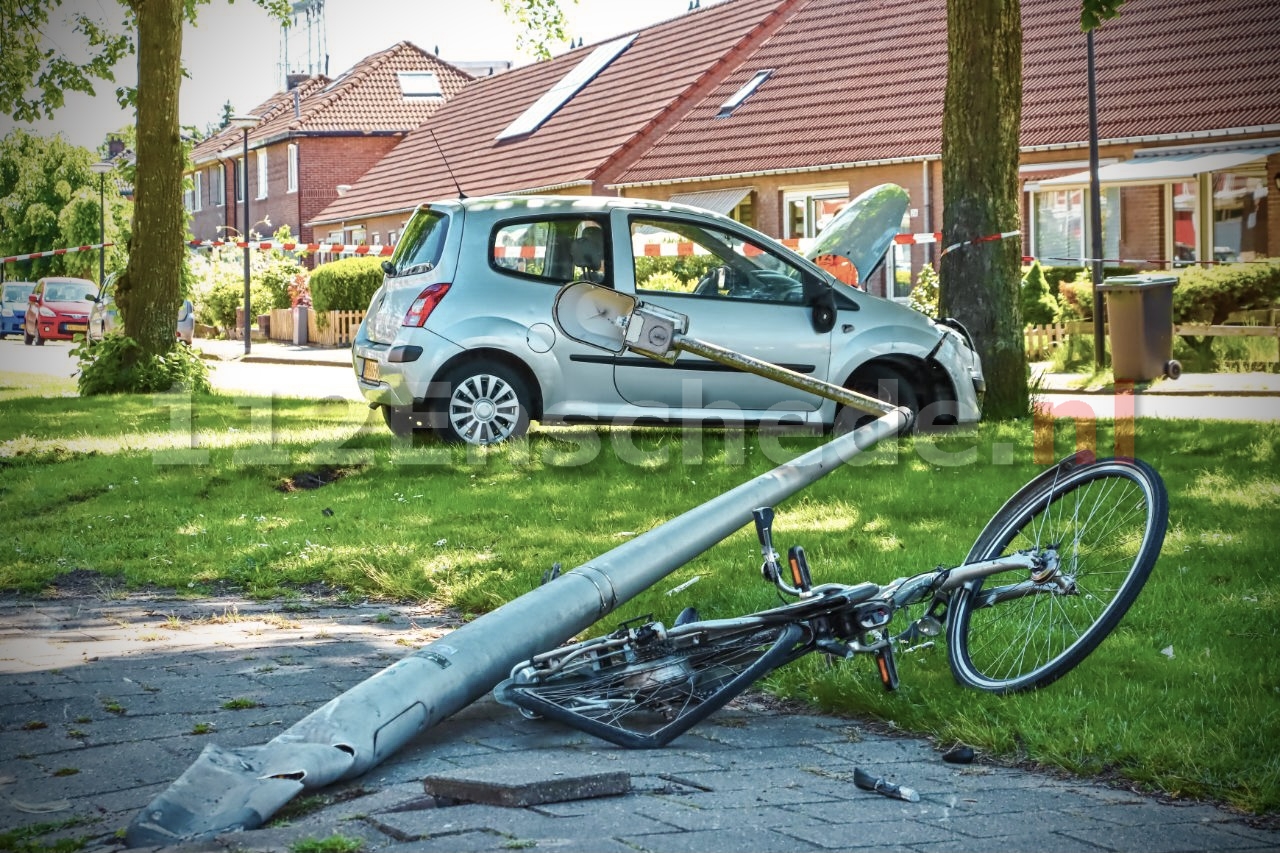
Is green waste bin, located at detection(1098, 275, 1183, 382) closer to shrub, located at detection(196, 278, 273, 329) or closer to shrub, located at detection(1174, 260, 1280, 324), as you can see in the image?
shrub, located at detection(1174, 260, 1280, 324)

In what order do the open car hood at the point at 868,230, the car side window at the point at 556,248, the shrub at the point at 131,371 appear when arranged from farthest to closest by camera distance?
1. the shrub at the point at 131,371
2. the open car hood at the point at 868,230
3. the car side window at the point at 556,248

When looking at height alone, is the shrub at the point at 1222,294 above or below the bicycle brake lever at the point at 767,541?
above

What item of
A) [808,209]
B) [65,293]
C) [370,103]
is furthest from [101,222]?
[808,209]

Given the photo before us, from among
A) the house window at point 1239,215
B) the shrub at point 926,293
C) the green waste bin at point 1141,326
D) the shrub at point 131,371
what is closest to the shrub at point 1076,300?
the shrub at point 926,293

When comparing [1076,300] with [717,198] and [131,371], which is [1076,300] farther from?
[131,371]

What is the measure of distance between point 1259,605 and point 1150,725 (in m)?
1.72

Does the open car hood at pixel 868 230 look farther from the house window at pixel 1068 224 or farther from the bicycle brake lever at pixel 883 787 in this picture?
the house window at pixel 1068 224

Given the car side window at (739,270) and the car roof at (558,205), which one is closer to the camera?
the car roof at (558,205)

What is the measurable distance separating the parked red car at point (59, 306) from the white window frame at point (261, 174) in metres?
14.3

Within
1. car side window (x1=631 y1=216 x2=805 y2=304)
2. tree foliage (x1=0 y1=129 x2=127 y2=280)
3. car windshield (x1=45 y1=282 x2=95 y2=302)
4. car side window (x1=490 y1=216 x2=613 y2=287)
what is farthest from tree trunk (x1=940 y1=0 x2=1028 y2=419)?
tree foliage (x1=0 y1=129 x2=127 y2=280)

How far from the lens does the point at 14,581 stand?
735 cm

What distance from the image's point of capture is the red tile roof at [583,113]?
110 ft

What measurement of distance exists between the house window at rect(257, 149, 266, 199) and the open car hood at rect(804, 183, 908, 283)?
1898 inches

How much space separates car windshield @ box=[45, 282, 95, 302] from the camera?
144 feet
